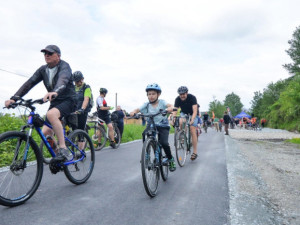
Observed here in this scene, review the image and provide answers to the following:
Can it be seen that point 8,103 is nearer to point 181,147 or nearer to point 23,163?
point 23,163

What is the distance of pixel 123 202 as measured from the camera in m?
3.43

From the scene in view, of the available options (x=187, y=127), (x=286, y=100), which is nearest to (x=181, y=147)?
(x=187, y=127)

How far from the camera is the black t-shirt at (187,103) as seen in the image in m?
7.12

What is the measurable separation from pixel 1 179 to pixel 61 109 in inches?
45.2

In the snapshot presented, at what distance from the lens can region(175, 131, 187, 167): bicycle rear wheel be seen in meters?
6.27

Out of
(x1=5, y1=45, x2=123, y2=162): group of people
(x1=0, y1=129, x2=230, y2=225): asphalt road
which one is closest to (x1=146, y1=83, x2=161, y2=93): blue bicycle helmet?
(x1=5, y1=45, x2=123, y2=162): group of people

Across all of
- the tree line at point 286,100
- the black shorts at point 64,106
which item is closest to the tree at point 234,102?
the tree line at point 286,100

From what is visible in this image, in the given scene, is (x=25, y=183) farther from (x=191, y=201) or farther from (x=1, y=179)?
(x=191, y=201)

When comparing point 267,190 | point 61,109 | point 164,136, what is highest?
point 61,109

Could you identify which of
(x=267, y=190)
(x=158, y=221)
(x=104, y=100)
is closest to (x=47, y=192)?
(x=158, y=221)

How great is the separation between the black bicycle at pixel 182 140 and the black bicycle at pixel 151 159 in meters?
1.87

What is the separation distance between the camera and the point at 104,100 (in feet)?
29.9

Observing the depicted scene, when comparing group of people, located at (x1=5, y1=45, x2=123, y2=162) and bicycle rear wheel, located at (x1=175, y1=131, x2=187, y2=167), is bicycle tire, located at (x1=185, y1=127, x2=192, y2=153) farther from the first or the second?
group of people, located at (x1=5, y1=45, x2=123, y2=162)

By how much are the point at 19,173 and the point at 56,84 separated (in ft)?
4.02
